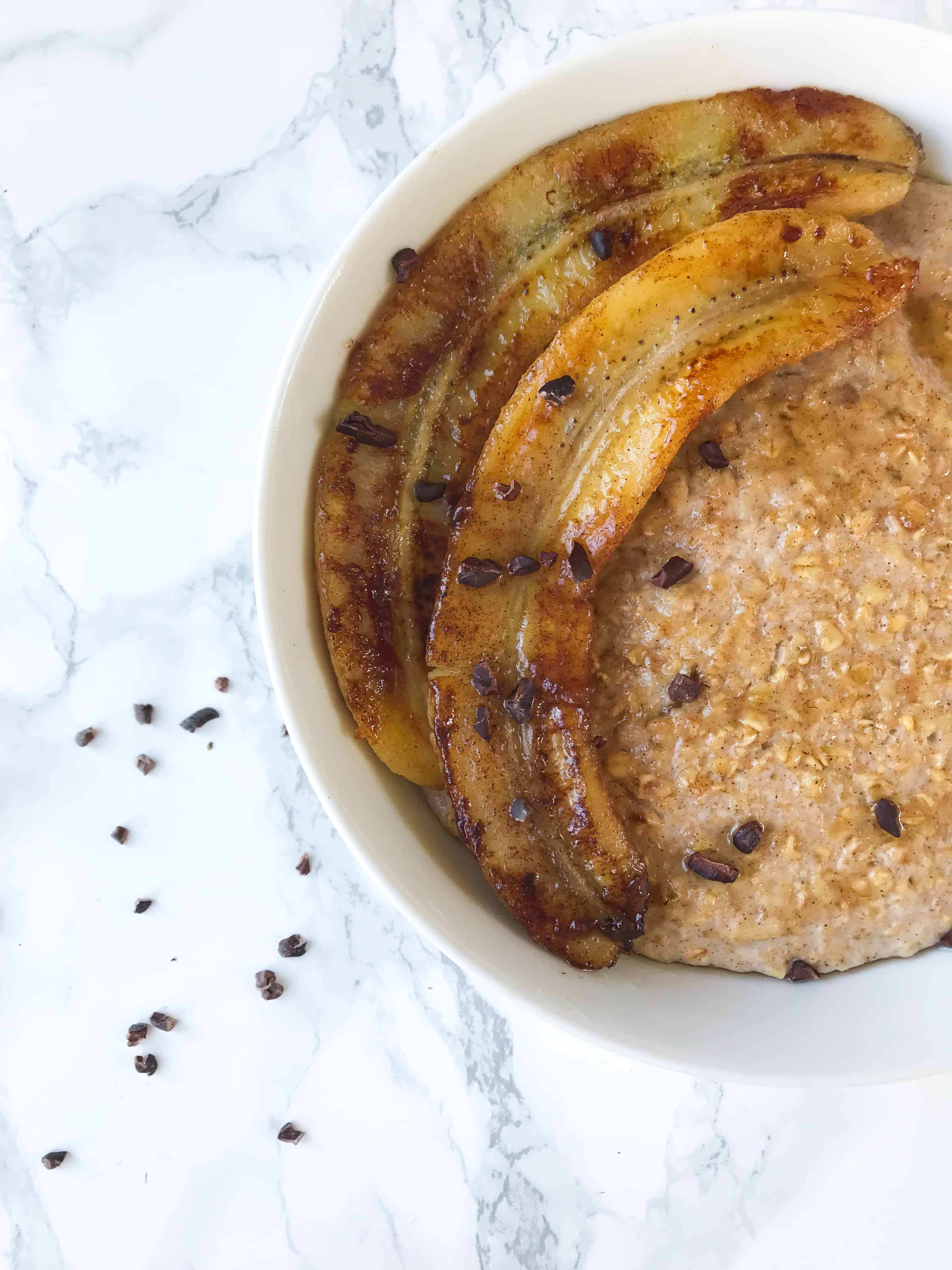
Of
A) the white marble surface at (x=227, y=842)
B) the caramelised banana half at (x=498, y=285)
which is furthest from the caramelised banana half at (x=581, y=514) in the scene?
the white marble surface at (x=227, y=842)

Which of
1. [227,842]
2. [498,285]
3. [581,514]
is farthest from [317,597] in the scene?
[227,842]

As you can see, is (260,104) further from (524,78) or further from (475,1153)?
(475,1153)

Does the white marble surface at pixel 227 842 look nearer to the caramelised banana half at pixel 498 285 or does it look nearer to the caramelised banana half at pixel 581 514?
the caramelised banana half at pixel 498 285

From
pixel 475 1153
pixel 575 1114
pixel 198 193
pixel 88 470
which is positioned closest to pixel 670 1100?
pixel 575 1114

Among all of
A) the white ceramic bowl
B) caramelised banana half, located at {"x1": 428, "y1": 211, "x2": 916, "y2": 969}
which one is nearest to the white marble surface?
the white ceramic bowl

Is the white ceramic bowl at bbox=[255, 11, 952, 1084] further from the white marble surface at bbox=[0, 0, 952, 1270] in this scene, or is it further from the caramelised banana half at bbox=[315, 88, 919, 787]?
the white marble surface at bbox=[0, 0, 952, 1270]

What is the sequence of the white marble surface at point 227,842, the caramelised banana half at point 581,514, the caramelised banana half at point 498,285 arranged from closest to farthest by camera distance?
the caramelised banana half at point 581,514
the caramelised banana half at point 498,285
the white marble surface at point 227,842
